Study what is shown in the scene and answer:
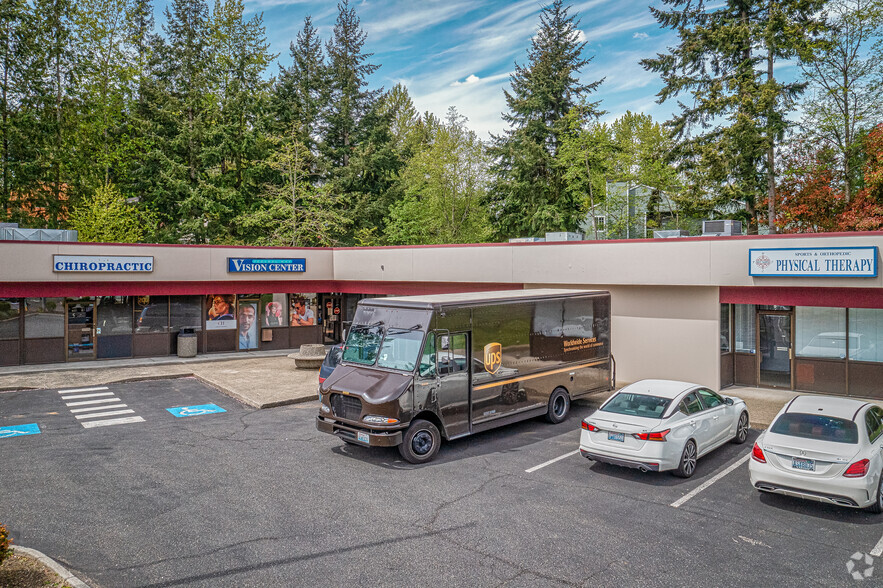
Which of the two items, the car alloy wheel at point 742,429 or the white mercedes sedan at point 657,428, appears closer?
the white mercedes sedan at point 657,428

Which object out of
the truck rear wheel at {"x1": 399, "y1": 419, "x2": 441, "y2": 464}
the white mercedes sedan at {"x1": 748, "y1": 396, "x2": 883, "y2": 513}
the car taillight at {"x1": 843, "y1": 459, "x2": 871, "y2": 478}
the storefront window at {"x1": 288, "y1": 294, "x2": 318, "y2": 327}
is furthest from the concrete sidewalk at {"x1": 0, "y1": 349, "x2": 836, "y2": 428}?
the truck rear wheel at {"x1": 399, "y1": 419, "x2": 441, "y2": 464}

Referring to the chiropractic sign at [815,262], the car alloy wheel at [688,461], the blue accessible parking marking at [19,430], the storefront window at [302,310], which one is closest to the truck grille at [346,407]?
the car alloy wheel at [688,461]

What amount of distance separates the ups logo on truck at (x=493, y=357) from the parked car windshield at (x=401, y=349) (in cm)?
183

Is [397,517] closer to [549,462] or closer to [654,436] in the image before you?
[549,462]

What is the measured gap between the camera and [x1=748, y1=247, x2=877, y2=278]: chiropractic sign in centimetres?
1388

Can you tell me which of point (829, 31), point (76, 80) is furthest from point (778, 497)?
point (76, 80)

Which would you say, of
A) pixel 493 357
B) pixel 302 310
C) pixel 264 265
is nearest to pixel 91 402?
pixel 264 265

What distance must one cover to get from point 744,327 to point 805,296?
Answer: 10.5 ft

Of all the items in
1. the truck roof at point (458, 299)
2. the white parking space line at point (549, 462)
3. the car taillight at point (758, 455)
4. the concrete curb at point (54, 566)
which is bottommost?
the white parking space line at point (549, 462)

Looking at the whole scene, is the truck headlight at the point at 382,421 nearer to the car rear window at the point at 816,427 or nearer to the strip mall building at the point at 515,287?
the car rear window at the point at 816,427

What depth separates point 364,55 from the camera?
45.7 m

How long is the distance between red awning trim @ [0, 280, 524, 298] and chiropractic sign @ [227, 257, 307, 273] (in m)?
0.73

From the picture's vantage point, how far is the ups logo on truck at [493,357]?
12812 millimetres

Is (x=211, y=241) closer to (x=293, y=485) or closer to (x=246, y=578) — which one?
(x=293, y=485)
